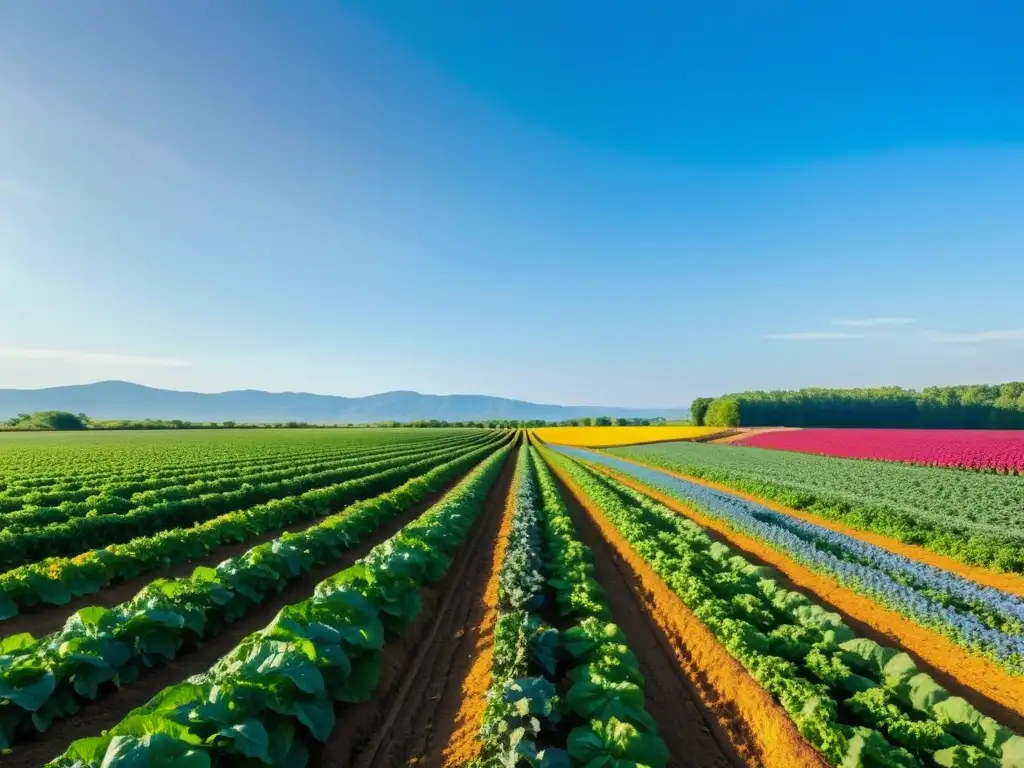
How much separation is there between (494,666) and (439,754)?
3.93 feet

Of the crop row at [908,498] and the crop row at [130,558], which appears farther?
the crop row at [908,498]

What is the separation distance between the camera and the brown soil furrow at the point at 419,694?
5.25 m

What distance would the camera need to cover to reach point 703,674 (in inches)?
269

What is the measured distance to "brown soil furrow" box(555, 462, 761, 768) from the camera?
534cm

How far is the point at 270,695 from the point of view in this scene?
4.36m

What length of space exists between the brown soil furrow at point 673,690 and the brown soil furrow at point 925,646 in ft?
10.8

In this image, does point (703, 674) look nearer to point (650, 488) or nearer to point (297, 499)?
point (297, 499)

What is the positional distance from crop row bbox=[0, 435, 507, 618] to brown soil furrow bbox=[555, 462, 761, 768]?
10060 mm

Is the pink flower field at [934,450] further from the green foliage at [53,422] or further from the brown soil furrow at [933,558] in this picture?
the green foliage at [53,422]

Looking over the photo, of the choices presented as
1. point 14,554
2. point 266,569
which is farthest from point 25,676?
point 14,554

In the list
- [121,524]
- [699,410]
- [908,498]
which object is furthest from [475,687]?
[699,410]

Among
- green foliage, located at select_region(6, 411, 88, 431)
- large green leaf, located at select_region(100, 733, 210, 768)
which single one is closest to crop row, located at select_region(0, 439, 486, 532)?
large green leaf, located at select_region(100, 733, 210, 768)

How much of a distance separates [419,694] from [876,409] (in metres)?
104


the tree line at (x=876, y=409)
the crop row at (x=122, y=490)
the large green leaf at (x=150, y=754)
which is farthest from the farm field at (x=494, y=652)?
the tree line at (x=876, y=409)
